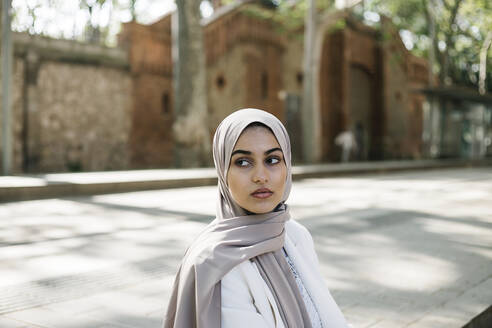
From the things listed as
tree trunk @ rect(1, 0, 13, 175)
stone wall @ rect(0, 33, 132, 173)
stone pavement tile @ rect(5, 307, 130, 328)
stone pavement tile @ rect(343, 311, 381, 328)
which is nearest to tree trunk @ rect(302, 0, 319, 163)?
stone wall @ rect(0, 33, 132, 173)

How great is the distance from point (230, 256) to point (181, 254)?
310cm

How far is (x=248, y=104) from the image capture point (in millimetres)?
23609

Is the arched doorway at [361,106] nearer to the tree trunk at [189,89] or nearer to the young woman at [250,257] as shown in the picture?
the tree trunk at [189,89]

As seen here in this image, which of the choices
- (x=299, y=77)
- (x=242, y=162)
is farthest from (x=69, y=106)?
(x=242, y=162)

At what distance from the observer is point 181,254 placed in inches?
188

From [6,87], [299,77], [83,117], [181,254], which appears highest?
[299,77]

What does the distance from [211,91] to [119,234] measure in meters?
18.1

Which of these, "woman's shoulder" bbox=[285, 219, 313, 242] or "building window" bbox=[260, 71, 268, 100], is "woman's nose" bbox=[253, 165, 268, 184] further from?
"building window" bbox=[260, 71, 268, 100]

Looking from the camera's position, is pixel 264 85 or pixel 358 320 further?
pixel 264 85

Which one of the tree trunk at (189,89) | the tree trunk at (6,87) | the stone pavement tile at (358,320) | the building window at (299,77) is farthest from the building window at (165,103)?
the stone pavement tile at (358,320)

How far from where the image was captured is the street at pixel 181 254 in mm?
3061

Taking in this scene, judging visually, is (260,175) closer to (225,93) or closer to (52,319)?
(52,319)

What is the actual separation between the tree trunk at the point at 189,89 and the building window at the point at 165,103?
4591 mm

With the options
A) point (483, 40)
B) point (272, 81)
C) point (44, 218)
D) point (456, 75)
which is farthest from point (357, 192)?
point (483, 40)
